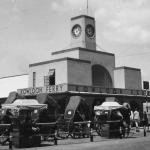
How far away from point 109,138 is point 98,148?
5076 millimetres

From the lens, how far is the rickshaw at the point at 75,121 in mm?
21203

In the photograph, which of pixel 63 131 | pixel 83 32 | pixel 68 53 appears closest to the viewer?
pixel 63 131

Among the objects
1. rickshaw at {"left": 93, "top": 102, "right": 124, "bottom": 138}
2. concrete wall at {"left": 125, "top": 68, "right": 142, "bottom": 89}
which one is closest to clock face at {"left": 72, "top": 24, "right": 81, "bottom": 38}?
concrete wall at {"left": 125, "top": 68, "right": 142, "bottom": 89}

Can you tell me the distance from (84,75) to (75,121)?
65.8 ft

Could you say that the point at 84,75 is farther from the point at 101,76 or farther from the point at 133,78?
the point at 133,78

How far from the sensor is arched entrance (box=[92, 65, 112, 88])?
46.6m

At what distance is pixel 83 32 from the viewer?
4666 centimetres

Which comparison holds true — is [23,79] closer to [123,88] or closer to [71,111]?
[123,88]

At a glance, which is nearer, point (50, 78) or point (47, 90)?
point (47, 90)

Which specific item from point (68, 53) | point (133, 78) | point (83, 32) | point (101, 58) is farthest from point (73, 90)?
point (133, 78)

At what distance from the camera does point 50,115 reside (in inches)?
851

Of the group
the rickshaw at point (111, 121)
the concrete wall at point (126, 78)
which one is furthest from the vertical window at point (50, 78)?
the rickshaw at point (111, 121)

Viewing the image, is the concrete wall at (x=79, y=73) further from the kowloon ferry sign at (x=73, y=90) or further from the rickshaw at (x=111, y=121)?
the rickshaw at (x=111, y=121)

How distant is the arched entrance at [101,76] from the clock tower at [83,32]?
2961 mm
